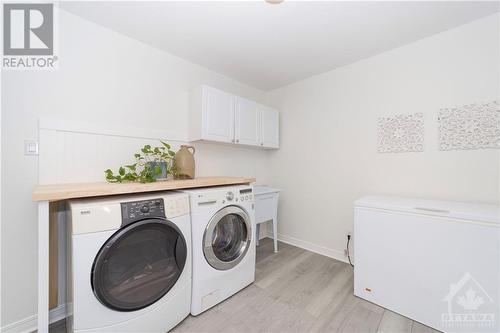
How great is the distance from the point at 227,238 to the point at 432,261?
1.55m

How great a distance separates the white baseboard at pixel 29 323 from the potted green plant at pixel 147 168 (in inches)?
40.3

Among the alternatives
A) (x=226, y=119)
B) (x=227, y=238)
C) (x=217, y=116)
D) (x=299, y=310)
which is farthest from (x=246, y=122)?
(x=299, y=310)

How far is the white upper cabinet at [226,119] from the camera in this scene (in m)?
2.11

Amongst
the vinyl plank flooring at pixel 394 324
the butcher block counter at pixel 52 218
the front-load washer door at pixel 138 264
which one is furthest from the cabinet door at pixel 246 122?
the vinyl plank flooring at pixel 394 324

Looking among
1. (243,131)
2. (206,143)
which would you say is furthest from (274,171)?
(206,143)

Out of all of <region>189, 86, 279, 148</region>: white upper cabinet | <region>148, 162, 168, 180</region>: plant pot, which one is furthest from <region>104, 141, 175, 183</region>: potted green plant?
<region>189, 86, 279, 148</region>: white upper cabinet

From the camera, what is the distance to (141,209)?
1213mm

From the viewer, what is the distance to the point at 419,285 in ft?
4.76

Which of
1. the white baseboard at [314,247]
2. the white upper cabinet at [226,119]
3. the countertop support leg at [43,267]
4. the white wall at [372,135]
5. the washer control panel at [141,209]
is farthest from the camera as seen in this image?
the white baseboard at [314,247]

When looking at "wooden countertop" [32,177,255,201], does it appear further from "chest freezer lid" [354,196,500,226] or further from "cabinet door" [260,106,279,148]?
"chest freezer lid" [354,196,500,226]

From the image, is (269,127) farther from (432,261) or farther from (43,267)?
(43,267)

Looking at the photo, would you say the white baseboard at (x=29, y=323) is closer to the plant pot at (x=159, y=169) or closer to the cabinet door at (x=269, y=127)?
the plant pot at (x=159, y=169)

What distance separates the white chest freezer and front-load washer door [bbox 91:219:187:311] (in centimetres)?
151

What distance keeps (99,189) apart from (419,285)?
7.39ft
